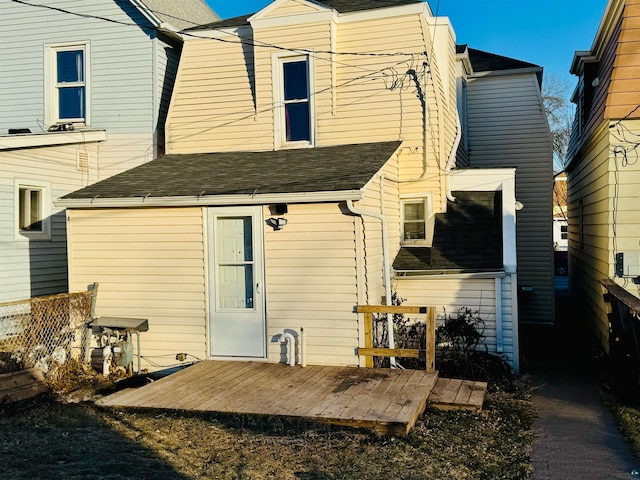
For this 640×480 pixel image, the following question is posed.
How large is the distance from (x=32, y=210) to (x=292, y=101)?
582 centimetres

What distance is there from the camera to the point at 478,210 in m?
11.8

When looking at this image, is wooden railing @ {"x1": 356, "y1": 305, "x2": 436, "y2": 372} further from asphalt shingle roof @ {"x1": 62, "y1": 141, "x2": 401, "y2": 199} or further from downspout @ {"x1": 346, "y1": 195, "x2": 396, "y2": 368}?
asphalt shingle roof @ {"x1": 62, "y1": 141, "x2": 401, "y2": 199}

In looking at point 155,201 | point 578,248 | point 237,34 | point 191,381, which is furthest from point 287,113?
point 578,248

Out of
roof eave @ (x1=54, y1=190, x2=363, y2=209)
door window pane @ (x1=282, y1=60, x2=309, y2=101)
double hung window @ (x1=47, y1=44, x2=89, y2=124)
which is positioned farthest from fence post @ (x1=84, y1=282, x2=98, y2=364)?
door window pane @ (x1=282, y1=60, x2=309, y2=101)

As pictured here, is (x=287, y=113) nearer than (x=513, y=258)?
No

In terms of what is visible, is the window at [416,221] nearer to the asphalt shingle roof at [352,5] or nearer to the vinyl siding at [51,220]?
the asphalt shingle roof at [352,5]

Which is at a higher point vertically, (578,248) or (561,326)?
(578,248)

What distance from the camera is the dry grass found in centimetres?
554

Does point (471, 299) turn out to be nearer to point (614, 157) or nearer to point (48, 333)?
point (614, 157)

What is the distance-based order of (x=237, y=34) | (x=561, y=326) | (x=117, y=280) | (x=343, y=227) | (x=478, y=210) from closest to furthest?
(x=343, y=227)
(x=117, y=280)
(x=478, y=210)
(x=237, y=34)
(x=561, y=326)

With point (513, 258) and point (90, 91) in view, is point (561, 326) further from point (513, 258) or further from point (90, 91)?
point (90, 91)

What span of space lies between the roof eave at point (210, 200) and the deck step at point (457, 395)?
283cm

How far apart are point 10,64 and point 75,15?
74.7 inches

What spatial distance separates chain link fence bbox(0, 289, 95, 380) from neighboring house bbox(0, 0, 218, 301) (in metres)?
3.45
